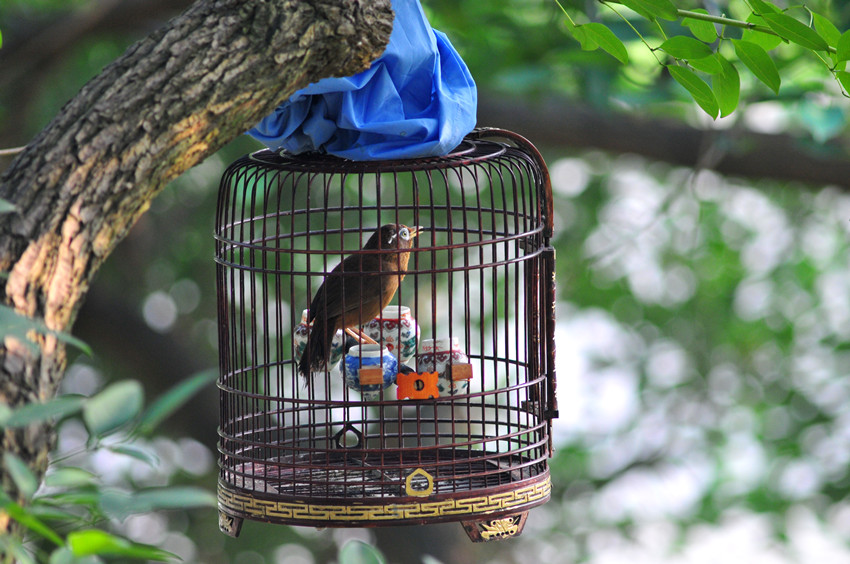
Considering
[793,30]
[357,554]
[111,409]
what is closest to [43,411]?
[111,409]

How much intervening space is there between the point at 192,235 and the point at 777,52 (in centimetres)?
330

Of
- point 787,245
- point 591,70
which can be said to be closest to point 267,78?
point 591,70

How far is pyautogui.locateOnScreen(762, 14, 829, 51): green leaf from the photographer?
169 centimetres

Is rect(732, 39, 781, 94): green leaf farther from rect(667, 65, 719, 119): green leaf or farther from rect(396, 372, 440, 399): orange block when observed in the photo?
rect(396, 372, 440, 399): orange block

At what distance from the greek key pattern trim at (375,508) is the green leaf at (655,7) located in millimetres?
996

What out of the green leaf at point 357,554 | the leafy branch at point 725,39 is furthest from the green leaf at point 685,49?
the green leaf at point 357,554

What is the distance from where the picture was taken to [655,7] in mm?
1689

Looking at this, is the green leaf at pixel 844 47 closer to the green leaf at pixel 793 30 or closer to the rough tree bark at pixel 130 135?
the green leaf at pixel 793 30

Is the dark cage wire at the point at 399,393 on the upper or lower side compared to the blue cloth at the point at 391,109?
lower

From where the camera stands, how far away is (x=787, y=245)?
20.7 ft

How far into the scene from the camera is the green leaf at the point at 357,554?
1017mm

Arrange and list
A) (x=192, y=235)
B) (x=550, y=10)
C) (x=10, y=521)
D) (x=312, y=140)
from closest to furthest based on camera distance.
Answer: (x=10, y=521) < (x=312, y=140) < (x=550, y=10) < (x=192, y=235)

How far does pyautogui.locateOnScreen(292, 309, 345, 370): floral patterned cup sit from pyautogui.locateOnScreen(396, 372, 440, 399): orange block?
8.6 inches

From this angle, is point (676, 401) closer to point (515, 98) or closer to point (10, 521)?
point (515, 98)
